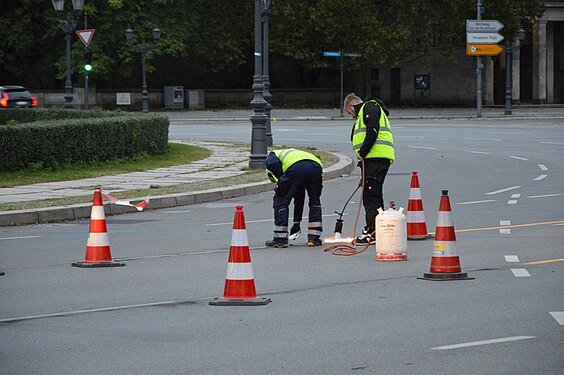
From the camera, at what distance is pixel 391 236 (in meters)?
11.9

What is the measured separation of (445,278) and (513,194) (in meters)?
9.26

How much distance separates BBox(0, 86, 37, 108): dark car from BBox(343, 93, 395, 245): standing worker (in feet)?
134

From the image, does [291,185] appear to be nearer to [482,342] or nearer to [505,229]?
[505,229]

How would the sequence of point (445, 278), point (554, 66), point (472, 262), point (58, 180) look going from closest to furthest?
point (445, 278)
point (472, 262)
point (58, 180)
point (554, 66)

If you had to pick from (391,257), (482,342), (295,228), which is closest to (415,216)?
(295,228)

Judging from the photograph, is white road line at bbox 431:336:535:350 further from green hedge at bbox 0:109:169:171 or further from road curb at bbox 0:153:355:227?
green hedge at bbox 0:109:169:171

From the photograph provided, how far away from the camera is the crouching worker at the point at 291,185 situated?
13.2m

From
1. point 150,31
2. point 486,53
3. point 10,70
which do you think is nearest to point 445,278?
point 486,53

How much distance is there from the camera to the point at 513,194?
64.2 ft

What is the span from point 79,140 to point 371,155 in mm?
11146

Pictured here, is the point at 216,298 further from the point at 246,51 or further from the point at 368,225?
the point at 246,51

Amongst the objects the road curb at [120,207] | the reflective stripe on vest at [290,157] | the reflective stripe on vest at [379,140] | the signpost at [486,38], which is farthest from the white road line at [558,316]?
the signpost at [486,38]

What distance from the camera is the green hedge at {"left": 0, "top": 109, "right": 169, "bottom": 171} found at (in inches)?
862

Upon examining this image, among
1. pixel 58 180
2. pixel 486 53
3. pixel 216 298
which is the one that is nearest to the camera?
pixel 216 298
